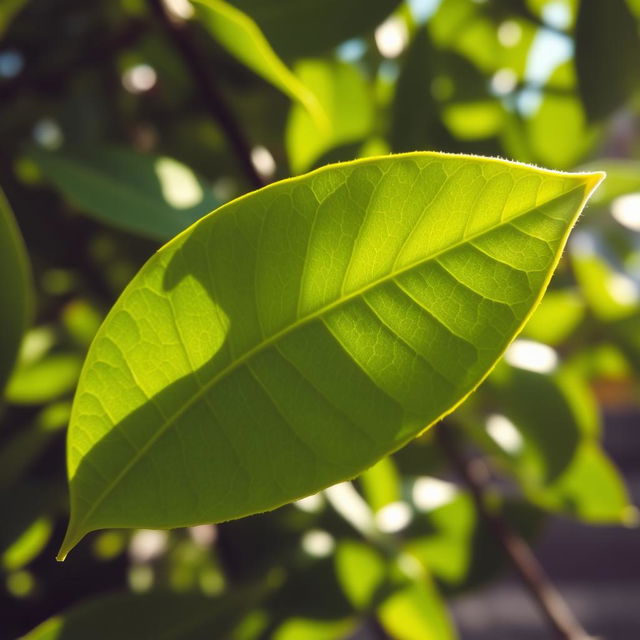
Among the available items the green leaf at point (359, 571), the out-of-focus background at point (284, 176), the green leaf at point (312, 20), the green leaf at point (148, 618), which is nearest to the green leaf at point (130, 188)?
the out-of-focus background at point (284, 176)

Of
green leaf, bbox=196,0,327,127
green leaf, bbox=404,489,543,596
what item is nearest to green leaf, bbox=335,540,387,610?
green leaf, bbox=404,489,543,596

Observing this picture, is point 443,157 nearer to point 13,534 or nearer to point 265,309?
point 265,309

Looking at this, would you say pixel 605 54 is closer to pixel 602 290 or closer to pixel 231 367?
pixel 602 290

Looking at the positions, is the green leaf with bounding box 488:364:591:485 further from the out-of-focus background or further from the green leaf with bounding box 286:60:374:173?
the green leaf with bounding box 286:60:374:173

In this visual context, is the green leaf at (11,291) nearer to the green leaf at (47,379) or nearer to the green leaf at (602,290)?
the green leaf at (47,379)

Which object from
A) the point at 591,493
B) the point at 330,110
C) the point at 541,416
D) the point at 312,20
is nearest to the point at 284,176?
the point at 330,110

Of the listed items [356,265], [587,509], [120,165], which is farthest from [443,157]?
[587,509]
